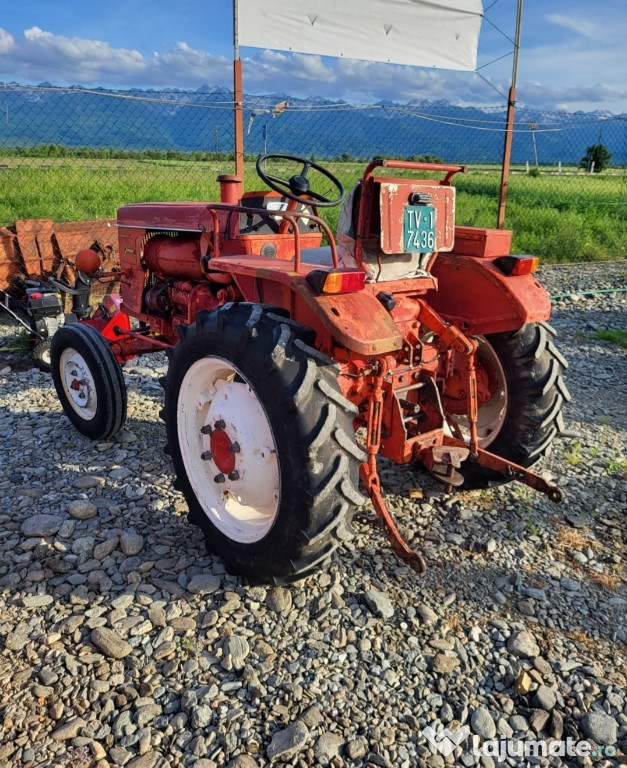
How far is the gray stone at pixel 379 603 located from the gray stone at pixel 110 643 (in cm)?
89

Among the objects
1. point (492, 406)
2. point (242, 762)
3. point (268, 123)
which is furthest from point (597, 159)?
point (242, 762)

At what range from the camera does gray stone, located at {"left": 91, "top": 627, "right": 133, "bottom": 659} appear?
214 centimetres

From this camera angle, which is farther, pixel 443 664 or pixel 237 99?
pixel 237 99

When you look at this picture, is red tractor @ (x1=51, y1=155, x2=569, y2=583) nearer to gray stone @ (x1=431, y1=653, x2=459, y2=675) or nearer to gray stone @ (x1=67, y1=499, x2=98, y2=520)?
gray stone @ (x1=431, y1=653, x2=459, y2=675)

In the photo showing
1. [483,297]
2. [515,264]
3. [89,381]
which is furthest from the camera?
[89,381]

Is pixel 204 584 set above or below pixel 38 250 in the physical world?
below

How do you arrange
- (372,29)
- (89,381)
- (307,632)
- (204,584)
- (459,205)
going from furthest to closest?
1. (459,205)
2. (372,29)
3. (89,381)
4. (204,584)
5. (307,632)

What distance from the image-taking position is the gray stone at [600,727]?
186 cm

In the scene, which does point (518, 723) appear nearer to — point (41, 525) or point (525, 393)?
point (525, 393)

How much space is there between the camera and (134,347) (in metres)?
3.99

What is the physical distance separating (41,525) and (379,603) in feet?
5.13

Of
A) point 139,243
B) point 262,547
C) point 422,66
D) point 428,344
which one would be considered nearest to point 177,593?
point 262,547

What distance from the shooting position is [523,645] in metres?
2.19

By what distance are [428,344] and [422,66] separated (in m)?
6.03
